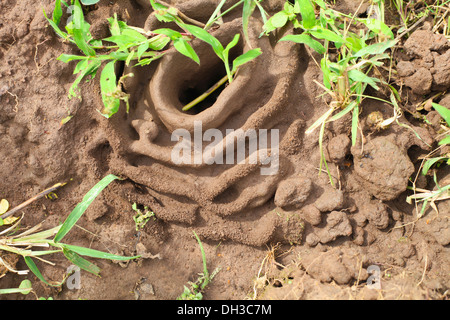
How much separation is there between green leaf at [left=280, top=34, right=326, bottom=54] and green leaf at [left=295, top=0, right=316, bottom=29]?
54mm

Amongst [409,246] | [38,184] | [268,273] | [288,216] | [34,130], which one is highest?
[34,130]

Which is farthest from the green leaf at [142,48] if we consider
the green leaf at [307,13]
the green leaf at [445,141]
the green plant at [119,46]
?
the green leaf at [445,141]

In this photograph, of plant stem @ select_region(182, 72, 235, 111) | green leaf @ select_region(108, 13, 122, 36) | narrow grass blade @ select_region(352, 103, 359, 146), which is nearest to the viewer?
narrow grass blade @ select_region(352, 103, 359, 146)

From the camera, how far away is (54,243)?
1612 mm

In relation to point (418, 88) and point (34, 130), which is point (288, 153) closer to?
point (418, 88)

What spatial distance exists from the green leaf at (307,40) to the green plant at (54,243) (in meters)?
1.00

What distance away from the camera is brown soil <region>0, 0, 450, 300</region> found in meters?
1.61

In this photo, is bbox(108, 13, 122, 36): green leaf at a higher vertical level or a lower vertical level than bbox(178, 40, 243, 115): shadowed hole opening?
higher

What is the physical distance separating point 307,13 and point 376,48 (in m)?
0.33

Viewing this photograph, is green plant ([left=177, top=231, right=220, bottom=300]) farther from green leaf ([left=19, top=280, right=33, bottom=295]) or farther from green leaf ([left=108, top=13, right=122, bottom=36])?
green leaf ([left=108, top=13, right=122, bottom=36])

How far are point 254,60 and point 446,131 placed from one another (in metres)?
0.90

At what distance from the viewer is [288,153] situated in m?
1.69

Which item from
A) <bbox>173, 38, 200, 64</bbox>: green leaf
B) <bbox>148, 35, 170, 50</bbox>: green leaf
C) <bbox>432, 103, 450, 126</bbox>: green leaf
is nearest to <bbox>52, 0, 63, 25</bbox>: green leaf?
<bbox>148, 35, 170, 50</bbox>: green leaf

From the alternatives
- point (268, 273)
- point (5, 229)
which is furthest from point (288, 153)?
point (5, 229)
